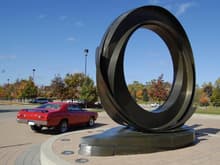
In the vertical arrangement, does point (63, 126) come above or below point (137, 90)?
below

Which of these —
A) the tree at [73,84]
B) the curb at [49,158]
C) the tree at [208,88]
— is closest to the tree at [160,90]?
the tree at [73,84]

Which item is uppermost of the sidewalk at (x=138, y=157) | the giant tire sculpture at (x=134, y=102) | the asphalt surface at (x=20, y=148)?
the giant tire sculpture at (x=134, y=102)

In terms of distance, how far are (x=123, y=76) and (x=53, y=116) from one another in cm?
573

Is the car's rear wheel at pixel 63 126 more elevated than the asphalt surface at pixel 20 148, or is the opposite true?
the car's rear wheel at pixel 63 126

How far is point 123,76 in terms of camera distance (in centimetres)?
816

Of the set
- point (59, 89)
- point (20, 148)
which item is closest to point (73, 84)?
point (59, 89)

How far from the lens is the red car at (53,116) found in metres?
12.4

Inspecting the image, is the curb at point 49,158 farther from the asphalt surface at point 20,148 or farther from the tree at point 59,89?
the tree at point 59,89

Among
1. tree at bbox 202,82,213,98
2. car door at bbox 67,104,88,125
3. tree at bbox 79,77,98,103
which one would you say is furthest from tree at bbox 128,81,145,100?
car door at bbox 67,104,88,125

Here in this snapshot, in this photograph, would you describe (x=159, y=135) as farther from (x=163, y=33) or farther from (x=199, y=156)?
(x=163, y=33)

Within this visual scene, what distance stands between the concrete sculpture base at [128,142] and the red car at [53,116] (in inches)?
206

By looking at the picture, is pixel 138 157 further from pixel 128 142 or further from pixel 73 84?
pixel 73 84

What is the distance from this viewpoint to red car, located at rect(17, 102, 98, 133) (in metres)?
12.4

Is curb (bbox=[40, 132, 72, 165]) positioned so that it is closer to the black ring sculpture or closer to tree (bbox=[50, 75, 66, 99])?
the black ring sculpture
